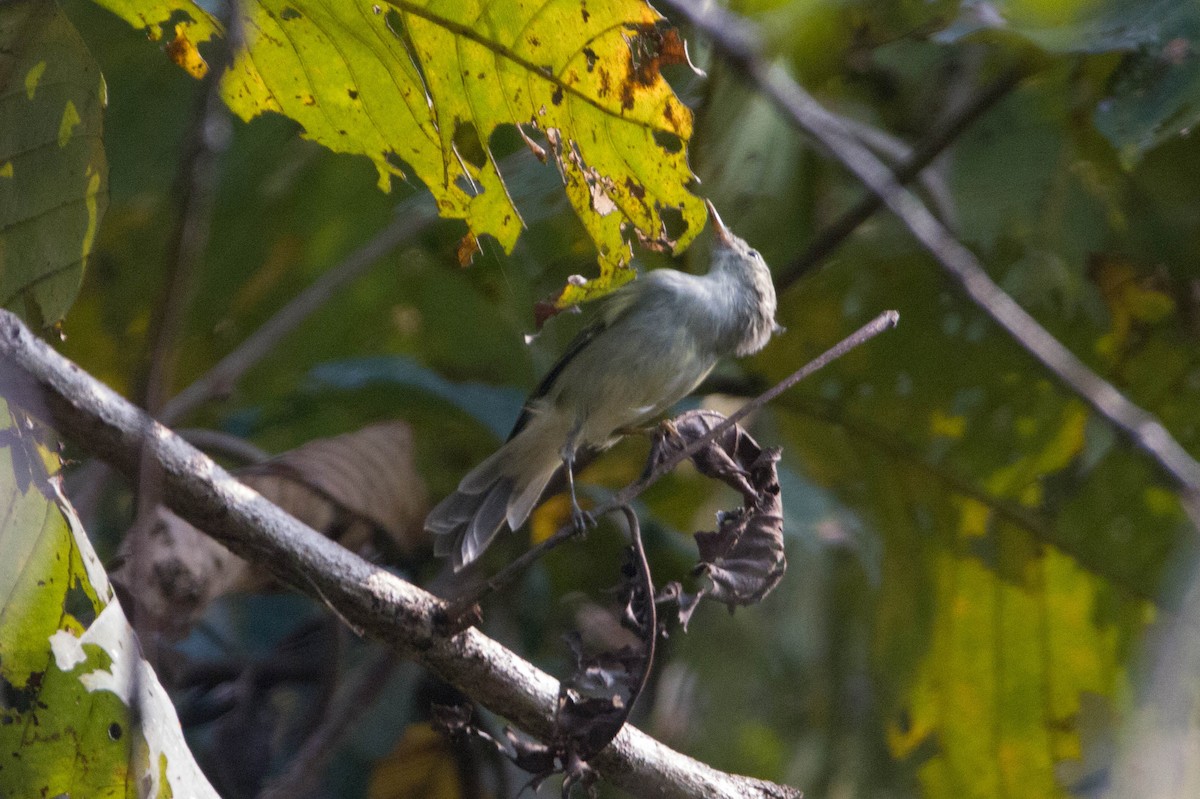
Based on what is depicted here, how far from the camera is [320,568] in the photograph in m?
1.70

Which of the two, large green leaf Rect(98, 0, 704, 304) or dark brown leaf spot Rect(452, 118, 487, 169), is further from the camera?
dark brown leaf spot Rect(452, 118, 487, 169)

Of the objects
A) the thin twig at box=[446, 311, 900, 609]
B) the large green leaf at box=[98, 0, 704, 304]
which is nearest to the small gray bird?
the large green leaf at box=[98, 0, 704, 304]

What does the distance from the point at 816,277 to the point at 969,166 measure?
0.50 meters

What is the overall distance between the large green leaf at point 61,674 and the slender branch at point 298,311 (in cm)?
103

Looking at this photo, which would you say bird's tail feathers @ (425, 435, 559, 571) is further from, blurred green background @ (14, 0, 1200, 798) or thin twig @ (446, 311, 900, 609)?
thin twig @ (446, 311, 900, 609)

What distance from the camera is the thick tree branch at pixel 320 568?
1.66 meters

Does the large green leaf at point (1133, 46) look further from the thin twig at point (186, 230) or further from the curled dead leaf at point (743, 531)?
the thin twig at point (186, 230)

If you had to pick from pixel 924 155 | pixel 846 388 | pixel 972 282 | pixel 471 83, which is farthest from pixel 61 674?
pixel 924 155

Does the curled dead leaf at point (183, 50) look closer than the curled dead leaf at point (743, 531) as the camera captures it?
No

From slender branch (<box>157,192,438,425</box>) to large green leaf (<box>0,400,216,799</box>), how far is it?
1030mm

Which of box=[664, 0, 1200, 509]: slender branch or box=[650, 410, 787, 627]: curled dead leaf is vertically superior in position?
box=[664, 0, 1200, 509]: slender branch

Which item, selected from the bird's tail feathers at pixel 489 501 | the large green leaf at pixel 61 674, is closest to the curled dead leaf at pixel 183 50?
the large green leaf at pixel 61 674

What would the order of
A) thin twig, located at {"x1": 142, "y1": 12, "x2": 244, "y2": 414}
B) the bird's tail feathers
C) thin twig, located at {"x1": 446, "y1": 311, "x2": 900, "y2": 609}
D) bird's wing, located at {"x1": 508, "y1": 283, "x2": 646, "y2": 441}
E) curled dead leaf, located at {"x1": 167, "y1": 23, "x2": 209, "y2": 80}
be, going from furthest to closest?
bird's wing, located at {"x1": 508, "y1": 283, "x2": 646, "y2": 441} → the bird's tail feathers → curled dead leaf, located at {"x1": 167, "y1": 23, "x2": 209, "y2": 80} → thin twig, located at {"x1": 446, "y1": 311, "x2": 900, "y2": 609} → thin twig, located at {"x1": 142, "y1": 12, "x2": 244, "y2": 414}

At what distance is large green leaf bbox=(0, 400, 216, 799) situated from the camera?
5.30 ft
